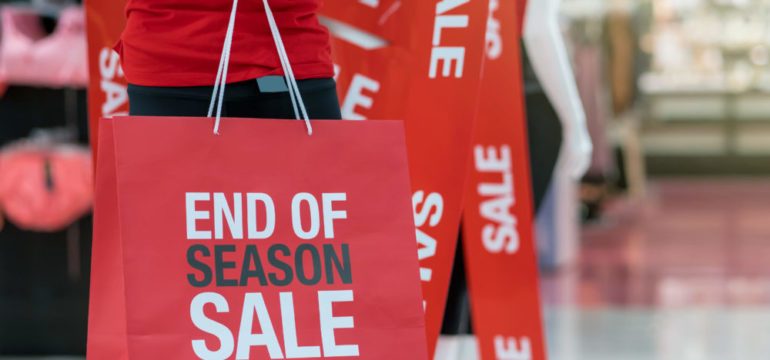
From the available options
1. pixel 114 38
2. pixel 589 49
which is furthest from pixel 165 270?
pixel 589 49

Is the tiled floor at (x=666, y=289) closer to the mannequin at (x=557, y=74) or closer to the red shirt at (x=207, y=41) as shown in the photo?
the mannequin at (x=557, y=74)

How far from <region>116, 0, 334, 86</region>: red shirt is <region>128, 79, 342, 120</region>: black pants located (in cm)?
1

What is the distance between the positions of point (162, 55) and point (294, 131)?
23 cm

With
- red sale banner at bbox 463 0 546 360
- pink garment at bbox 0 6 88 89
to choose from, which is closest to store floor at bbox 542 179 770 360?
red sale banner at bbox 463 0 546 360

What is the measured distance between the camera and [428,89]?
2.52 m

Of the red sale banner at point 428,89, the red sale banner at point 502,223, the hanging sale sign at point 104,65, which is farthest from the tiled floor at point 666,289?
the hanging sale sign at point 104,65

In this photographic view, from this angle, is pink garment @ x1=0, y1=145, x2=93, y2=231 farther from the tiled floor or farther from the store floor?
the store floor

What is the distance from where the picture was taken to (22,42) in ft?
12.7

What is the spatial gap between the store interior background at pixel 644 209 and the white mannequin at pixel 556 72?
46 cm

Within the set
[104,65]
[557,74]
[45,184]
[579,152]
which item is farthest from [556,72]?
[45,184]

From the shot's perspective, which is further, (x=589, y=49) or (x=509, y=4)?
(x=589, y=49)

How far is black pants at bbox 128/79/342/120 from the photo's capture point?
1861mm

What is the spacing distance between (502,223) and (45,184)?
1524 millimetres

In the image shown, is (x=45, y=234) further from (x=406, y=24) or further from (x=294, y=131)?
(x=294, y=131)
